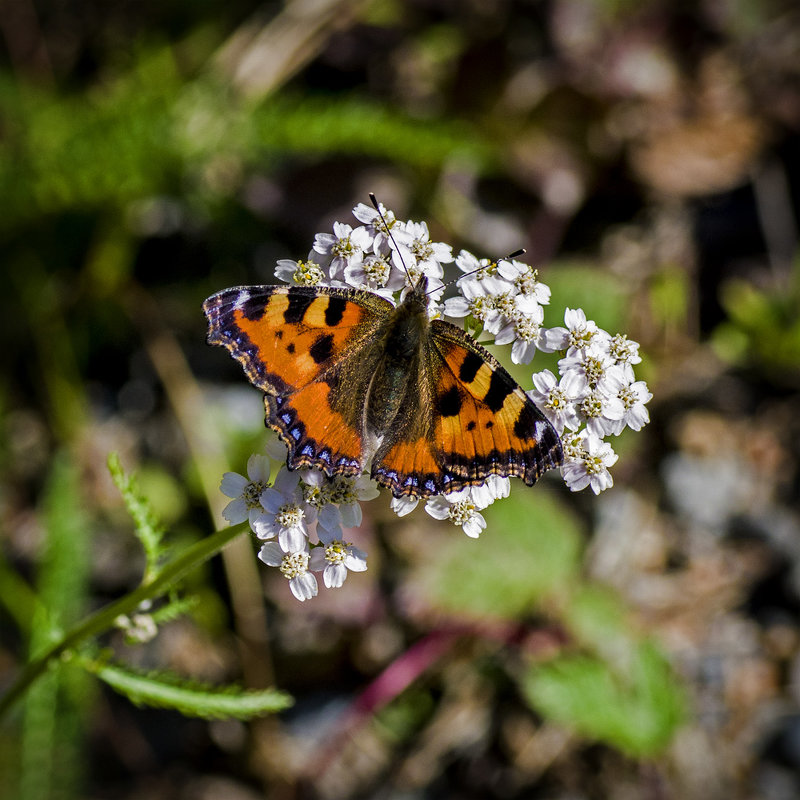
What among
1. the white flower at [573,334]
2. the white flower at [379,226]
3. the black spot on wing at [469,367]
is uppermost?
the white flower at [379,226]

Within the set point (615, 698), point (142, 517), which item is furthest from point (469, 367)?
point (615, 698)

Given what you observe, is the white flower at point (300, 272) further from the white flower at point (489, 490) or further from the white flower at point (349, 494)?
the white flower at point (489, 490)

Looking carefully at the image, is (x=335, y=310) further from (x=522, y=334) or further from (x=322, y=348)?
(x=522, y=334)

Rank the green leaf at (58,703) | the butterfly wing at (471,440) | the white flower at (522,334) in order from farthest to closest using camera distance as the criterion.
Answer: the green leaf at (58,703)
the white flower at (522,334)
the butterfly wing at (471,440)

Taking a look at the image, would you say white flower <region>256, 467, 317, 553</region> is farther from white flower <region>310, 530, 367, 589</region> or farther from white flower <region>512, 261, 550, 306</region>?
white flower <region>512, 261, 550, 306</region>

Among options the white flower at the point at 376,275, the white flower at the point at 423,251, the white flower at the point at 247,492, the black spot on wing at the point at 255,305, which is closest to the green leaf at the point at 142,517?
the white flower at the point at 247,492

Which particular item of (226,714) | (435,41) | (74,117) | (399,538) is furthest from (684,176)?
(226,714)

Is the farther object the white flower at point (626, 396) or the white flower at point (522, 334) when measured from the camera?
the white flower at point (522, 334)

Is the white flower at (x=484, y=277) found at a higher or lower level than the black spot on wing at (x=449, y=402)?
higher

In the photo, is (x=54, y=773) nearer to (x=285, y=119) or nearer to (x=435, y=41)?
(x=285, y=119)
